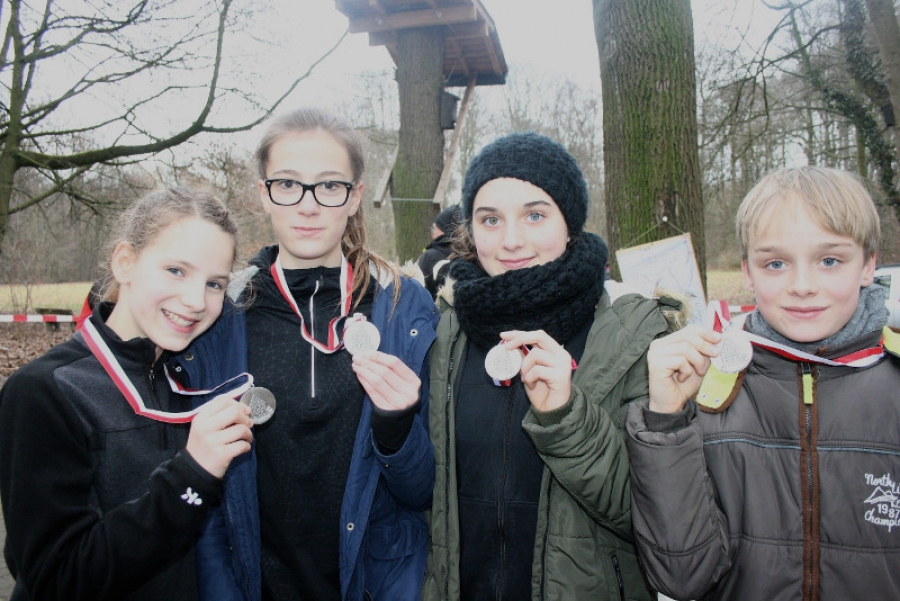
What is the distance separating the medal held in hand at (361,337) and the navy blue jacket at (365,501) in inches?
5.1

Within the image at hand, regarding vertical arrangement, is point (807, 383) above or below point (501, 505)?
above

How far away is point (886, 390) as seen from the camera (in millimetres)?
1717

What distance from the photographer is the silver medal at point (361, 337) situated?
6.53 ft

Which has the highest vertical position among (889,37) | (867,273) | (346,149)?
(889,37)

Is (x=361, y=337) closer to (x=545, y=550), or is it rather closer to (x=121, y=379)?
(x=121, y=379)

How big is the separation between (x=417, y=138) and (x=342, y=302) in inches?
295

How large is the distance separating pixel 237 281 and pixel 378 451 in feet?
2.85

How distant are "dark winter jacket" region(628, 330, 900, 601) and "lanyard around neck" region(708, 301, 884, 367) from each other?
25mm

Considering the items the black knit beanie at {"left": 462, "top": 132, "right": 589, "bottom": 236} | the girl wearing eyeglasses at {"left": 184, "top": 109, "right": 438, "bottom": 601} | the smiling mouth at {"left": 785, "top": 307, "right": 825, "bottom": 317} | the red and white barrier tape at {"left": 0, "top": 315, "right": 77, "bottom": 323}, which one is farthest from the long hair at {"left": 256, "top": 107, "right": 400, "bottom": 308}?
the red and white barrier tape at {"left": 0, "top": 315, "right": 77, "bottom": 323}

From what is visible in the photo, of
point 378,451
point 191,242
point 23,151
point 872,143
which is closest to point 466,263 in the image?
point 378,451

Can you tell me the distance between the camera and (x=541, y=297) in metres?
2.03

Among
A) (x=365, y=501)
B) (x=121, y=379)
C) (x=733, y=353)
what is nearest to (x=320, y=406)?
(x=365, y=501)

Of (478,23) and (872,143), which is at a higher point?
(478,23)

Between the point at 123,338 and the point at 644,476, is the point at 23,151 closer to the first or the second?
the point at 123,338
